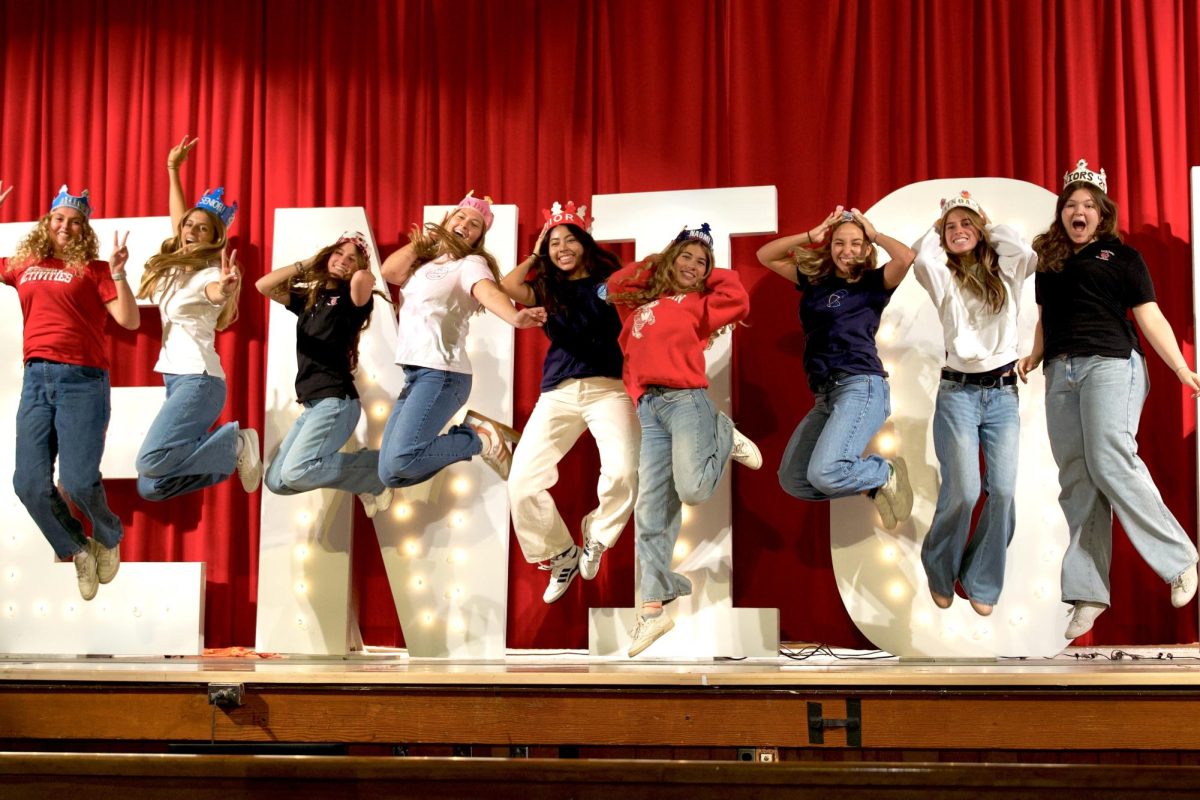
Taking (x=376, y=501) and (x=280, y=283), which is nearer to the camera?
(x=376, y=501)

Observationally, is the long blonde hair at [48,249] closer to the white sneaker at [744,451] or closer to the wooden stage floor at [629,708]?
the wooden stage floor at [629,708]

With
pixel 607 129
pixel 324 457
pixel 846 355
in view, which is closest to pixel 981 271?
pixel 846 355

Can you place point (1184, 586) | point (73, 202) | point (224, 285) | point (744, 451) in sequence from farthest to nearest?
point (73, 202), point (224, 285), point (744, 451), point (1184, 586)

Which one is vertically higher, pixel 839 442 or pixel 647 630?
pixel 839 442

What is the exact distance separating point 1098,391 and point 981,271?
2.07ft

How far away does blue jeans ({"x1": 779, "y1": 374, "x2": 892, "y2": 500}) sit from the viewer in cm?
451

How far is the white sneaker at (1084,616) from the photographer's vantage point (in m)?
4.33

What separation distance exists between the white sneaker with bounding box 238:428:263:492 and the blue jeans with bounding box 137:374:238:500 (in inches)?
1.5

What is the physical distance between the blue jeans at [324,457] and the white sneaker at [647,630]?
4.31 ft

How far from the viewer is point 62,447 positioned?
16.7 ft

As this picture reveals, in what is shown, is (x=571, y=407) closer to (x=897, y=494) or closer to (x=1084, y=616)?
(x=897, y=494)

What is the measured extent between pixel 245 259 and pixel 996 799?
5.27 meters

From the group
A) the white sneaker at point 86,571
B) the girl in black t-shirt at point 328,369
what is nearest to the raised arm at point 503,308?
the girl in black t-shirt at point 328,369

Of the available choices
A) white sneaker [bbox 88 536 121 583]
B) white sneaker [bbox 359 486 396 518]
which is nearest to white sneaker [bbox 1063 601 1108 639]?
white sneaker [bbox 359 486 396 518]
